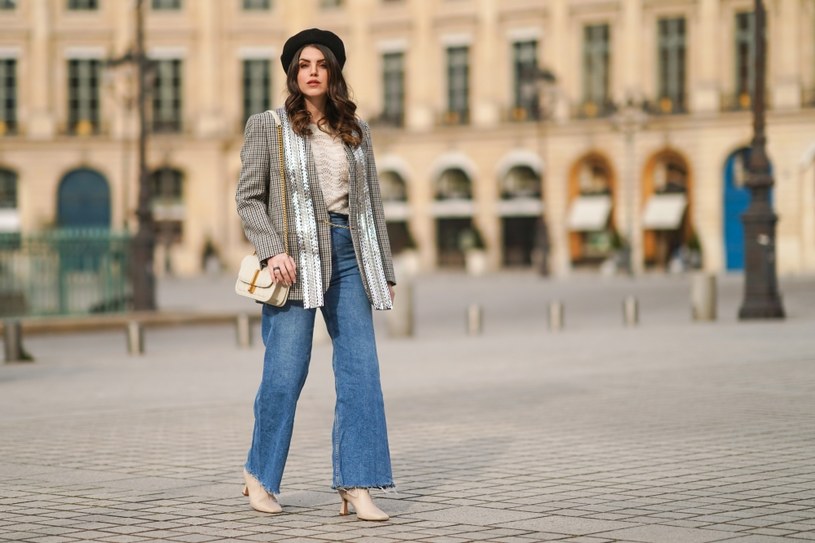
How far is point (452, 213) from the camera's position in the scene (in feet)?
203

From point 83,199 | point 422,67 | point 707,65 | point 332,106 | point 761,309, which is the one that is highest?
point 422,67

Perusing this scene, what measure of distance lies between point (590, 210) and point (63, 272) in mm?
33629

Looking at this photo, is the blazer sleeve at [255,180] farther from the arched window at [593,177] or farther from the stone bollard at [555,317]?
the arched window at [593,177]

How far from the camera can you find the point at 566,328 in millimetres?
24016

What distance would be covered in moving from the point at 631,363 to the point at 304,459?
24.2 ft

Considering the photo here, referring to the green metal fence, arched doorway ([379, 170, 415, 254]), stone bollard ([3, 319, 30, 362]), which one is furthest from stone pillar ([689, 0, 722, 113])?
stone bollard ([3, 319, 30, 362])

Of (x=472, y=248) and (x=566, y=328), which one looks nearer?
(x=566, y=328)

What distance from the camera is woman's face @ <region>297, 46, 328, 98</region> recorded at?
7148 mm

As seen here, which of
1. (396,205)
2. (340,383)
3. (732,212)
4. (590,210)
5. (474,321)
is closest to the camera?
(340,383)

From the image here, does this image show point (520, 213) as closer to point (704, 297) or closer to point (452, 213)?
point (452, 213)

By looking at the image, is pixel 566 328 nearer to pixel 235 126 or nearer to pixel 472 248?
pixel 472 248

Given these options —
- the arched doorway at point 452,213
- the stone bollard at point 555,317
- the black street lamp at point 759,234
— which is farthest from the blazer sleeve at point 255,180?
the arched doorway at point 452,213

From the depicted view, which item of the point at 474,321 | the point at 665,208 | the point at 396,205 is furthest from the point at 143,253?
the point at 396,205

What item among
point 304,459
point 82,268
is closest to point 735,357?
point 304,459
